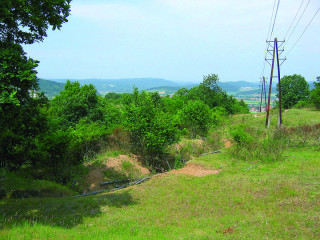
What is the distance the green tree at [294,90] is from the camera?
5997cm

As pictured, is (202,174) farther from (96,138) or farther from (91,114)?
(91,114)

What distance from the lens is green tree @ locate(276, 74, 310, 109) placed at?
5997 cm

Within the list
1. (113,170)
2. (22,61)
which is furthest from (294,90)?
(22,61)

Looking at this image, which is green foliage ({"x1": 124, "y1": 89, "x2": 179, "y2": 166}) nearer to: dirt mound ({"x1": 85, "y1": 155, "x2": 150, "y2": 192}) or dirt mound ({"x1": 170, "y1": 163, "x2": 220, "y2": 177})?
dirt mound ({"x1": 85, "y1": 155, "x2": 150, "y2": 192})

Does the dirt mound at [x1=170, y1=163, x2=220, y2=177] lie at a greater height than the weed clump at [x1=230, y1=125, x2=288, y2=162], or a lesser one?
lesser

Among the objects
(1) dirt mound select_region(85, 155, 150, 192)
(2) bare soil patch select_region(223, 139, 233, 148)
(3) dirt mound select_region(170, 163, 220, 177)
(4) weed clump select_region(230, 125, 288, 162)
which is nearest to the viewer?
(3) dirt mound select_region(170, 163, 220, 177)

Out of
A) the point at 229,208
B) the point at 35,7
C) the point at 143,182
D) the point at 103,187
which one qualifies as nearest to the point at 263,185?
the point at 229,208

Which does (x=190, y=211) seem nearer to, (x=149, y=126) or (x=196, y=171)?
(x=196, y=171)

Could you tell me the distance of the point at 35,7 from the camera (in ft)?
26.4

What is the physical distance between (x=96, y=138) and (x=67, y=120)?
575 cm

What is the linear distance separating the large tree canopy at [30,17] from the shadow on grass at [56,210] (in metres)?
6.38

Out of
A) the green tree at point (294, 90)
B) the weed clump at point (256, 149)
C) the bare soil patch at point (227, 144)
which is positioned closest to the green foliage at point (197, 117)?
the bare soil patch at point (227, 144)

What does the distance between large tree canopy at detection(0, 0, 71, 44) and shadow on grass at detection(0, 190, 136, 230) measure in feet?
20.9

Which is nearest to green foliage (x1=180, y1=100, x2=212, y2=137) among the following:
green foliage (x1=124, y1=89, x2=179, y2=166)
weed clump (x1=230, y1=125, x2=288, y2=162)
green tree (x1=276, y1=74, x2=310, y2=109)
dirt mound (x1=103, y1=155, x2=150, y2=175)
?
weed clump (x1=230, y1=125, x2=288, y2=162)
